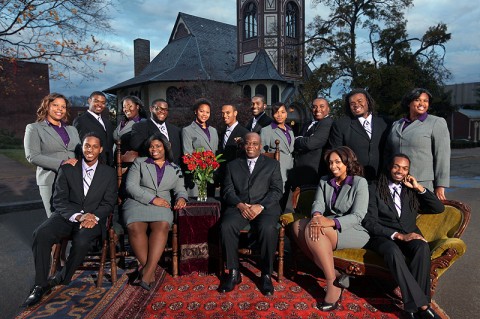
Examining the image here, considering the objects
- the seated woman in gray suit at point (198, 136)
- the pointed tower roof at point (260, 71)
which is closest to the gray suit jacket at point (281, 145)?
the seated woman in gray suit at point (198, 136)

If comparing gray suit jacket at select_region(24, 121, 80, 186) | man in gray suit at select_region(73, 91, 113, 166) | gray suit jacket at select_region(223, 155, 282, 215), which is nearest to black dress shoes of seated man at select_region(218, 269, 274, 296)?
gray suit jacket at select_region(223, 155, 282, 215)

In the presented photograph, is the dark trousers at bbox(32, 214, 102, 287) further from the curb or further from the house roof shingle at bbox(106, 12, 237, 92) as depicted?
the house roof shingle at bbox(106, 12, 237, 92)

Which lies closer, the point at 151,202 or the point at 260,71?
the point at 151,202

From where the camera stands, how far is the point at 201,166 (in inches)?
179

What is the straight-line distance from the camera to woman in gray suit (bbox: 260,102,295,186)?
5129 mm

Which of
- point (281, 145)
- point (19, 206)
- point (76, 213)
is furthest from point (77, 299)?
point (19, 206)

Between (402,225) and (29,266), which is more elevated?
(402,225)

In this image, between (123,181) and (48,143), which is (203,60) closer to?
(123,181)

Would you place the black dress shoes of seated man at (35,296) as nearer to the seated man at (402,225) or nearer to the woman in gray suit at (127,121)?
the woman in gray suit at (127,121)

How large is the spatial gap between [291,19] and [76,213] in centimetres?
2731

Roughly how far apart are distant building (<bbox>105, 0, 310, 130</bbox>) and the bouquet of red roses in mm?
19577

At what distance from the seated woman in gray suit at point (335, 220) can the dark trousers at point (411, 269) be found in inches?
15.8

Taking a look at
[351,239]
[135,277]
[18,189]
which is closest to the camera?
[351,239]

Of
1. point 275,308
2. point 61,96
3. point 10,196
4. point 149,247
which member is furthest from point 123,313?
point 10,196
